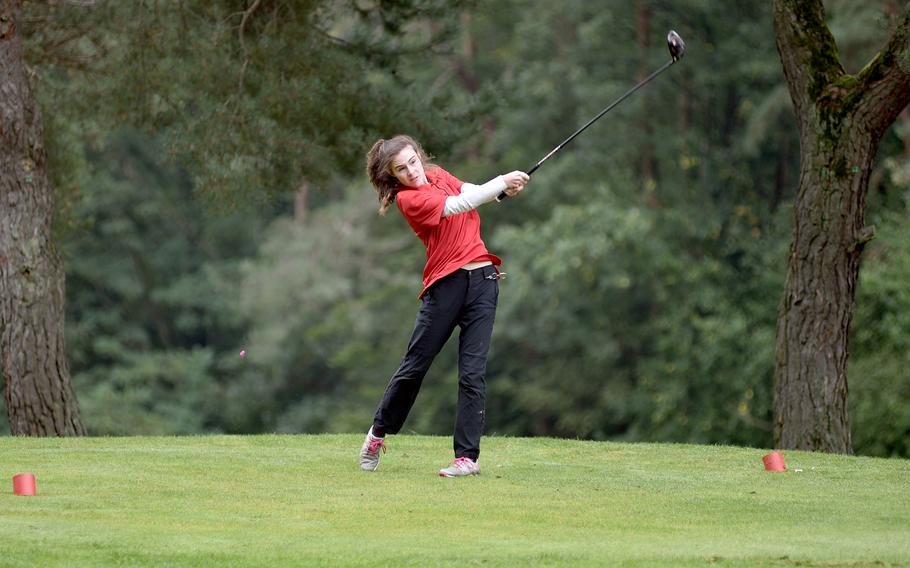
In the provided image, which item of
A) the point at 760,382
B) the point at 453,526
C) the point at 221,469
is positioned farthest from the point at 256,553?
the point at 760,382

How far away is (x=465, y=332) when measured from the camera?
8.09 metres

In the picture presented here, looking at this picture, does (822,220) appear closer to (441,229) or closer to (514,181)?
(514,181)

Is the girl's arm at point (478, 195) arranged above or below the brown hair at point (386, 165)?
below

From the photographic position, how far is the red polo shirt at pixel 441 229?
7.86 metres

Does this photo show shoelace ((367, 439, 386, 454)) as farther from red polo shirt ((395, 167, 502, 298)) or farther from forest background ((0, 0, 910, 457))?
forest background ((0, 0, 910, 457))

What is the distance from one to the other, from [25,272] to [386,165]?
502cm

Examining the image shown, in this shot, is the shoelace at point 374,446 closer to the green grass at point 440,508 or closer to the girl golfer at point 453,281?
the green grass at point 440,508

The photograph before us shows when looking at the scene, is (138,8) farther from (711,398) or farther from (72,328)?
(72,328)

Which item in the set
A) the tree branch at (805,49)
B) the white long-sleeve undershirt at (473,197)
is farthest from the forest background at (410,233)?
the white long-sleeve undershirt at (473,197)

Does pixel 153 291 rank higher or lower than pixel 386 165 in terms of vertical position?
lower

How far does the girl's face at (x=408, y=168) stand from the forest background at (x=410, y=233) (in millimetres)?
5709

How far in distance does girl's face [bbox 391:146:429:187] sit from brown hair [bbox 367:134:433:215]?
2 cm

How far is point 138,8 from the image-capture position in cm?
1397

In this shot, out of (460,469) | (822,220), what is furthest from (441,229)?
(822,220)
